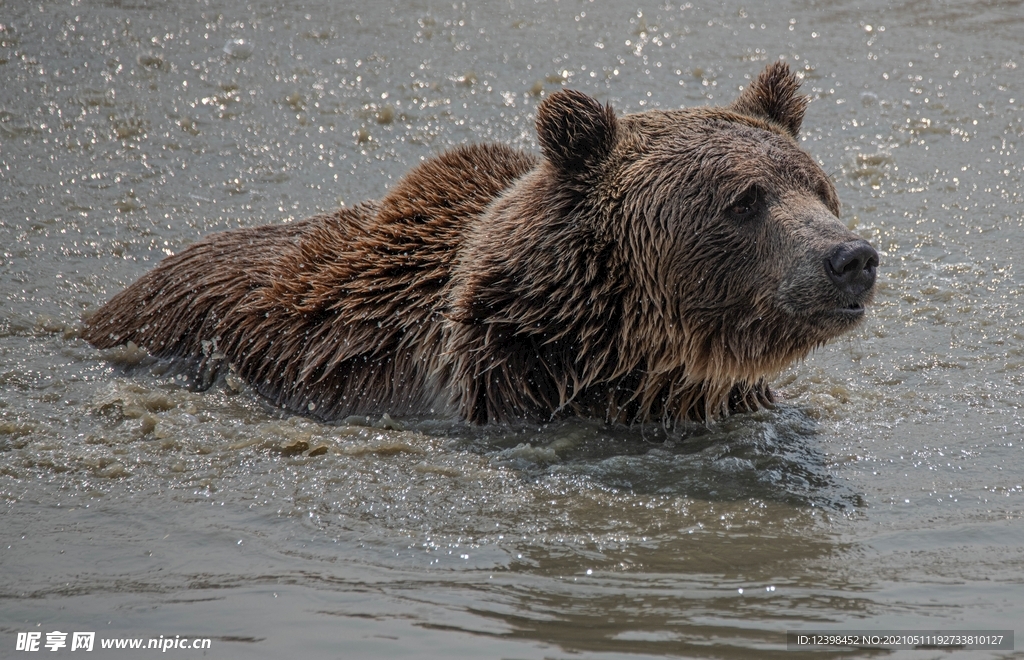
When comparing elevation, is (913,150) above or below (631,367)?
above

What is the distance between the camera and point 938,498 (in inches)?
185

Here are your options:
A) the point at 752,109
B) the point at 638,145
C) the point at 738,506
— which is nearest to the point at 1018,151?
the point at 752,109

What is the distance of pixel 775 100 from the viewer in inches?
227

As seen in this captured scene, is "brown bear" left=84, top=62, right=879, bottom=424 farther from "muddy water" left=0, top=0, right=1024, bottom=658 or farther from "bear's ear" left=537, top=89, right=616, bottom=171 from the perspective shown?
"muddy water" left=0, top=0, right=1024, bottom=658

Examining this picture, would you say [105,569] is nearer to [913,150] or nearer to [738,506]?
[738,506]

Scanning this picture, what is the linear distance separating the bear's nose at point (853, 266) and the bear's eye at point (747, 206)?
1.57 feet

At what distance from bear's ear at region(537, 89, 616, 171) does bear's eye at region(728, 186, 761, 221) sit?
2.36 ft

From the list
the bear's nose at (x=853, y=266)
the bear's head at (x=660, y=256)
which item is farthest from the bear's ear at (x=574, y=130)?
the bear's nose at (x=853, y=266)

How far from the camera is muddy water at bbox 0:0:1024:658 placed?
3.82 meters

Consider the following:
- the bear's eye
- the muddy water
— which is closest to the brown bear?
the bear's eye

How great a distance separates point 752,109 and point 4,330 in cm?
511

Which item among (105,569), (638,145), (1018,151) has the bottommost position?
(105,569)

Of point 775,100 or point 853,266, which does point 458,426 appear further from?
point 775,100

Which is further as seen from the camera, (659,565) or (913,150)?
(913,150)
